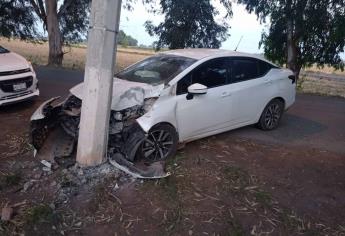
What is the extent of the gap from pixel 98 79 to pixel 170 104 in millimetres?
1235

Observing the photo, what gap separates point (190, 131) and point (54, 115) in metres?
2.12

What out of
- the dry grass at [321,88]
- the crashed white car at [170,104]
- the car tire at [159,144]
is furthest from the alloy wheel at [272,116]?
the dry grass at [321,88]

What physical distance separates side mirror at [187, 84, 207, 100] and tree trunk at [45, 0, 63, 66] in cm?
1549

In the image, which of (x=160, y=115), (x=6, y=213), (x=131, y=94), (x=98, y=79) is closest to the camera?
(x=6, y=213)

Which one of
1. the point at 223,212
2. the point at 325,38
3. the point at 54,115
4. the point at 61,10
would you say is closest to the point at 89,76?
the point at 54,115

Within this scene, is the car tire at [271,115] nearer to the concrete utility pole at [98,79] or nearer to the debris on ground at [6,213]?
the concrete utility pole at [98,79]

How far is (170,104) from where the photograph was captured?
633 centimetres

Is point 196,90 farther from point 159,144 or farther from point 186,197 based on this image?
point 186,197

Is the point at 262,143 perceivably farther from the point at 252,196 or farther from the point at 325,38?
the point at 325,38

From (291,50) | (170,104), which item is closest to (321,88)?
(291,50)

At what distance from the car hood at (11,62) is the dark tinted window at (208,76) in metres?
3.99

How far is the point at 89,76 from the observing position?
5.61 m

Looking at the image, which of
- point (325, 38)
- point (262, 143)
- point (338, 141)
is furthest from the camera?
point (325, 38)

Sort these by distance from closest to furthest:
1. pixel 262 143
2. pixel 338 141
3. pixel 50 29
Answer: pixel 262 143
pixel 338 141
pixel 50 29
